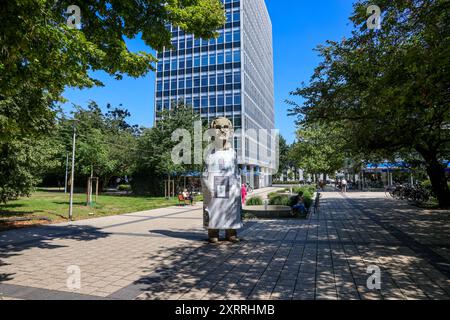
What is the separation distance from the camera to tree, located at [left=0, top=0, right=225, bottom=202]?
460cm

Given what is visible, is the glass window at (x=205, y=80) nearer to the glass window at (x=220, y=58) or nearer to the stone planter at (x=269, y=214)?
the glass window at (x=220, y=58)

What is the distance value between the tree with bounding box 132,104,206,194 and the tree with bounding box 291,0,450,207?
16796mm

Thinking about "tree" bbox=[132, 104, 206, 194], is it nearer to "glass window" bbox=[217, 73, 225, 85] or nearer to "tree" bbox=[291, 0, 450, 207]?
"glass window" bbox=[217, 73, 225, 85]

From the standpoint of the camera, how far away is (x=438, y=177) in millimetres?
14531

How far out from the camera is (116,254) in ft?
22.4

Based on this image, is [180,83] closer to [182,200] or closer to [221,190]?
[182,200]

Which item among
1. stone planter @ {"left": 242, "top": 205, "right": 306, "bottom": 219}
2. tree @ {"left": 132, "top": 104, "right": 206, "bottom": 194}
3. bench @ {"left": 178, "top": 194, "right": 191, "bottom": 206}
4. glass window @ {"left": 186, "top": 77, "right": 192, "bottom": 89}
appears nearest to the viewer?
stone planter @ {"left": 242, "top": 205, "right": 306, "bottom": 219}

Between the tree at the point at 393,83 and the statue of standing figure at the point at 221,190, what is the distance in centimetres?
383

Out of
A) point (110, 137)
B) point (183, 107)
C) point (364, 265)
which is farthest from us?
point (110, 137)

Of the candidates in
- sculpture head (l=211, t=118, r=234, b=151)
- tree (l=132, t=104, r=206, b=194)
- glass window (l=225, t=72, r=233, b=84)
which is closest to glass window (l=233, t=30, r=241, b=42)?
glass window (l=225, t=72, r=233, b=84)
